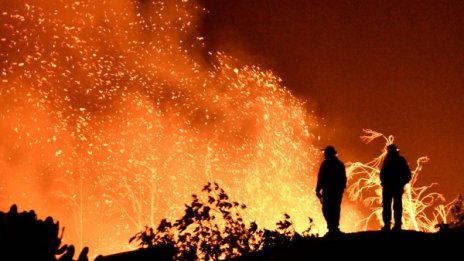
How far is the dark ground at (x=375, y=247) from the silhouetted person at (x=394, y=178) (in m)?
0.89

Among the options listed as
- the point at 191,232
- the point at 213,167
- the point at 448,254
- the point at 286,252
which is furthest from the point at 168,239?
the point at 213,167

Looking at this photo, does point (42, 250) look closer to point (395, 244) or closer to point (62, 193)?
point (395, 244)

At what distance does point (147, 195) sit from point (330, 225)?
51.5 feet

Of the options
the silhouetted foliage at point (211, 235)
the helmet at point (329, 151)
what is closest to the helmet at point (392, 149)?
the helmet at point (329, 151)

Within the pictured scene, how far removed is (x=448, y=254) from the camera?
9867 mm

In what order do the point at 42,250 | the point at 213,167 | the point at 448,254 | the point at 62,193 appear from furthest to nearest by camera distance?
the point at 62,193 < the point at 213,167 < the point at 448,254 < the point at 42,250

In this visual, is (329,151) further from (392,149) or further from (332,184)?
(392,149)

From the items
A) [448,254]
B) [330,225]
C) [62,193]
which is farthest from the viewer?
[62,193]

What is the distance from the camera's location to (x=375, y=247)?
10.3 meters

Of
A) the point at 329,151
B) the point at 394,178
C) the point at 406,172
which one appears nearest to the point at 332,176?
the point at 329,151

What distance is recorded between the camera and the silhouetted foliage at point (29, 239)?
7.66 metres

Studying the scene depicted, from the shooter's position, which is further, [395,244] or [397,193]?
[397,193]

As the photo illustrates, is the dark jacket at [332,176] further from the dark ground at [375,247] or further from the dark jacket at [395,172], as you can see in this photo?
the dark jacket at [395,172]

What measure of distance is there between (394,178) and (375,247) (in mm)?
1977
